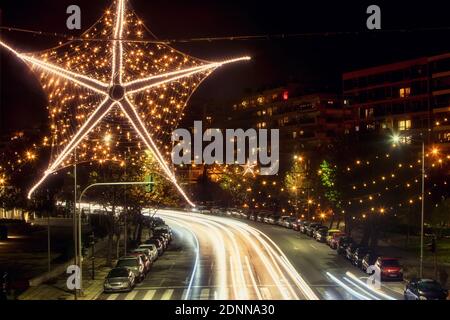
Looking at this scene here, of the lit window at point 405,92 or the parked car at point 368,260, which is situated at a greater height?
the lit window at point 405,92

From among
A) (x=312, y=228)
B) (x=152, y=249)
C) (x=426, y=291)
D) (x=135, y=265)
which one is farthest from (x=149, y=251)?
(x=312, y=228)

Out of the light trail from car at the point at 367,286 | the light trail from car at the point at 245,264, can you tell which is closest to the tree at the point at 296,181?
the light trail from car at the point at 245,264

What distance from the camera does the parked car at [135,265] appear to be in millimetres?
42581

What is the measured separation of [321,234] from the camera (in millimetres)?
67938

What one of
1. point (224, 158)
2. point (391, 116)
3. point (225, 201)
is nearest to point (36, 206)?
point (224, 158)

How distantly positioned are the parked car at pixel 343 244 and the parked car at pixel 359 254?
4.05m

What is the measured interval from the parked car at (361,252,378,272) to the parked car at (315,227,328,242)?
1859cm

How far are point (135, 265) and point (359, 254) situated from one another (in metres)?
16.0

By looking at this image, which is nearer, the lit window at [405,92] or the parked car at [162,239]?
the parked car at [162,239]

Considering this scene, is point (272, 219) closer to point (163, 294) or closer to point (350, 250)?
point (350, 250)

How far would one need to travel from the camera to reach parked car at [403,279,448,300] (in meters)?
32.7

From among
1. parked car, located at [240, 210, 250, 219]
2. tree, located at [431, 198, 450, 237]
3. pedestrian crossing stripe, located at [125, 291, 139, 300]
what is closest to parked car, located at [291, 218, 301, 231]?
parked car, located at [240, 210, 250, 219]

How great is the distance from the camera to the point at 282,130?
136750 mm

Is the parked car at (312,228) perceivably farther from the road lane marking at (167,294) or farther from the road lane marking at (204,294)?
the road lane marking at (204,294)
